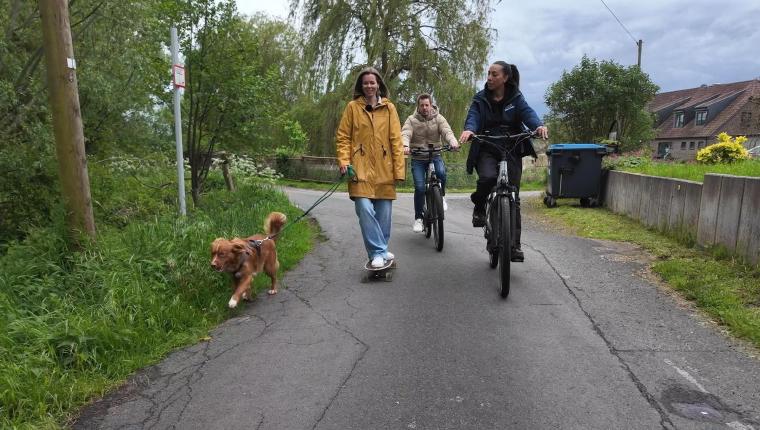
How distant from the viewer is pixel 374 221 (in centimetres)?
552

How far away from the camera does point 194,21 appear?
9492 millimetres

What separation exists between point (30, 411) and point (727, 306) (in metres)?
4.99

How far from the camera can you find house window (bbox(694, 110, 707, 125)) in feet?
164

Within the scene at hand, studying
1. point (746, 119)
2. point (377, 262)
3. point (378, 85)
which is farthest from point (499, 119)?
point (746, 119)

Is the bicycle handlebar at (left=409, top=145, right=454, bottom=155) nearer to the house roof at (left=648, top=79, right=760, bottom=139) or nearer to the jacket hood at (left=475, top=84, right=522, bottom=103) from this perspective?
the jacket hood at (left=475, top=84, right=522, bottom=103)

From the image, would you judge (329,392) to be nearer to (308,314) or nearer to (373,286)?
(308,314)

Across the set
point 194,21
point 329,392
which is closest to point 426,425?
point 329,392

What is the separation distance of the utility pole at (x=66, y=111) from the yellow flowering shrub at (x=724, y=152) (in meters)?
10.1

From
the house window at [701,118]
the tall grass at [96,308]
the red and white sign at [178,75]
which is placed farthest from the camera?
the house window at [701,118]

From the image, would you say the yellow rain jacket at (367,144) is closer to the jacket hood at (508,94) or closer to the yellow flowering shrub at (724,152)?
the jacket hood at (508,94)

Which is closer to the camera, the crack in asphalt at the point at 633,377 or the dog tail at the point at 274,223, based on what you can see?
the crack in asphalt at the point at 633,377

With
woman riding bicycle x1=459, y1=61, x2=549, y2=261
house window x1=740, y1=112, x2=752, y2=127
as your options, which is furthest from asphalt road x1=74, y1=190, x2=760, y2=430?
house window x1=740, y1=112, x2=752, y2=127

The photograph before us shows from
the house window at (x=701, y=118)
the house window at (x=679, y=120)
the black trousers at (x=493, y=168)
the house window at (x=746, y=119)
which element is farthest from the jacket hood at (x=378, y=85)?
the house window at (x=679, y=120)

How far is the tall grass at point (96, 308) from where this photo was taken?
314 centimetres
